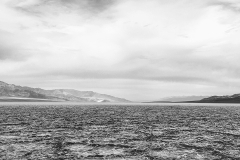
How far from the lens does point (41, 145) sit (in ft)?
87.6

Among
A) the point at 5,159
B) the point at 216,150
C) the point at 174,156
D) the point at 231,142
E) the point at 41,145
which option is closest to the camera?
the point at 5,159

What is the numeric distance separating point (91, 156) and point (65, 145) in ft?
19.4

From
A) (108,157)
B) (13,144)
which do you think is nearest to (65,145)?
(13,144)

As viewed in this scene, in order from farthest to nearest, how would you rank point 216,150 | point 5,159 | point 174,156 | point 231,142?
point 231,142 → point 216,150 → point 174,156 → point 5,159

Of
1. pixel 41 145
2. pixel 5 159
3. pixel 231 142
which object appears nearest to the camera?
pixel 5 159

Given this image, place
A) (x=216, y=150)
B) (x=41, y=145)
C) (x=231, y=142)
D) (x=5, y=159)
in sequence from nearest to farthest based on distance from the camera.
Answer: (x=5, y=159), (x=216, y=150), (x=41, y=145), (x=231, y=142)

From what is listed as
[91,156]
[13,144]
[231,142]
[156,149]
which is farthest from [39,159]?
[231,142]

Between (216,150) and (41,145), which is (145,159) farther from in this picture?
(41,145)

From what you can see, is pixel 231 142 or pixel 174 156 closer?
pixel 174 156

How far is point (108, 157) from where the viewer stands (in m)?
21.6

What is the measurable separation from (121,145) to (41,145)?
8291 mm

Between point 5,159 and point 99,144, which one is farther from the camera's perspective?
Answer: point 99,144

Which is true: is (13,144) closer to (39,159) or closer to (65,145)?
(65,145)

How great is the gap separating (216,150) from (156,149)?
5781 millimetres
